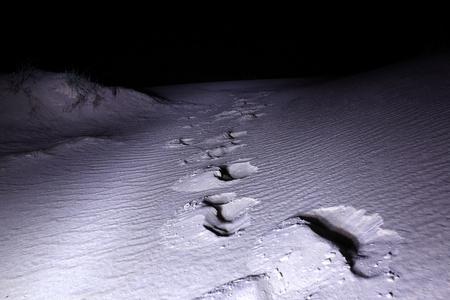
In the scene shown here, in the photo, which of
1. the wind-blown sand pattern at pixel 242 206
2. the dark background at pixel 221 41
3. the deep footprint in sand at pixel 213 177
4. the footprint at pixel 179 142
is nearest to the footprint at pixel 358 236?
the wind-blown sand pattern at pixel 242 206

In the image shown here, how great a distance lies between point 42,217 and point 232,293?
7.51ft

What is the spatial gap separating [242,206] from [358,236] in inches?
43.2

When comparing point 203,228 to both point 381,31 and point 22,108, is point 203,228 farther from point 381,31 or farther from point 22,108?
point 381,31

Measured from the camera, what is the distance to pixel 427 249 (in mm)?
1880

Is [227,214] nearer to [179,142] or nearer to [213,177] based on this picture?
[213,177]

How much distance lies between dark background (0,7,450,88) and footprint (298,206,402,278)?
14.0 m

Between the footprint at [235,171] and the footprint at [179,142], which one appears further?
the footprint at [179,142]

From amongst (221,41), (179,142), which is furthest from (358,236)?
(221,41)

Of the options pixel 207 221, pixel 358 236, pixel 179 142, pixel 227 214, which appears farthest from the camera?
pixel 179 142

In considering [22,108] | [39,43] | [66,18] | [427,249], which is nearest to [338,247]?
[427,249]

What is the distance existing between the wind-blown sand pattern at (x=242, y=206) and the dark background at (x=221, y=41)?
11.4 metres

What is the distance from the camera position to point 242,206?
300 cm

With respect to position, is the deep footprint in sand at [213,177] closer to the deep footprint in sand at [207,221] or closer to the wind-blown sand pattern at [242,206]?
the wind-blown sand pattern at [242,206]

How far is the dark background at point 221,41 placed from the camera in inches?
768
